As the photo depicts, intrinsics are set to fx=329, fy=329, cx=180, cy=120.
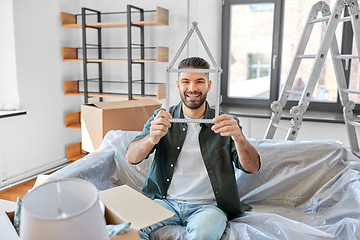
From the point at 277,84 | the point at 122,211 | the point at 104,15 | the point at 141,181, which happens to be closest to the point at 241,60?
the point at 277,84

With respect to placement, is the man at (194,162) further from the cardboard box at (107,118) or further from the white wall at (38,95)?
the white wall at (38,95)

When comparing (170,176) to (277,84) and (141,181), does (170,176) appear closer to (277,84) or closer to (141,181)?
(141,181)

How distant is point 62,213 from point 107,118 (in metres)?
1.55

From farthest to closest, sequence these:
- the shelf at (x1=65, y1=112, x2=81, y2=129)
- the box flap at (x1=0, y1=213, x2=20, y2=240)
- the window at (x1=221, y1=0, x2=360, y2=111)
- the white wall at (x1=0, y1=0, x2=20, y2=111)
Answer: the shelf at (x1=65, y1=112, x2=81, y2=129) < the window at (x1=221, y1=0, x2=360, y2=111) < the white wall at (x1=0, y1=0, x2=20, y2=111) < the box flap at (x1=0, y1=213, x2=20, y2=240)

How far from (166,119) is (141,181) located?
0.72m

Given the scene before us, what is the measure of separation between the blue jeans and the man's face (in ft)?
1.60

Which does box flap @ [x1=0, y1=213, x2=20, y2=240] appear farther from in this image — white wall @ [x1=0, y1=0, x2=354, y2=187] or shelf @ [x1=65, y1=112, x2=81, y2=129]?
shelf @ [x1=65, y1=112, x2=81, y2=129]

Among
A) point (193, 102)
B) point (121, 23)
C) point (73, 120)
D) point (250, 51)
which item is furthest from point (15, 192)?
point (250, 51)

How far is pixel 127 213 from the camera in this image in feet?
3.02

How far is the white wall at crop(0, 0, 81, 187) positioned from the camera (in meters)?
3.09

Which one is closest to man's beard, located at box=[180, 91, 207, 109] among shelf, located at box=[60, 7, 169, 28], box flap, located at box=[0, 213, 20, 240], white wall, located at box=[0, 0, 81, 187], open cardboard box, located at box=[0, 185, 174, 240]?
open cardboard box, located at box=[0, 185, 174, 240]

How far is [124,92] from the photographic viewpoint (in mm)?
3730

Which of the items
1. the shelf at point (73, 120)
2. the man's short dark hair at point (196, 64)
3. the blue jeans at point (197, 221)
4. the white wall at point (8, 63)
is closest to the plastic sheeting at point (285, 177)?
the blue jeans at point (197, 221)

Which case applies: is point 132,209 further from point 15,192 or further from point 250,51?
point 250,51
